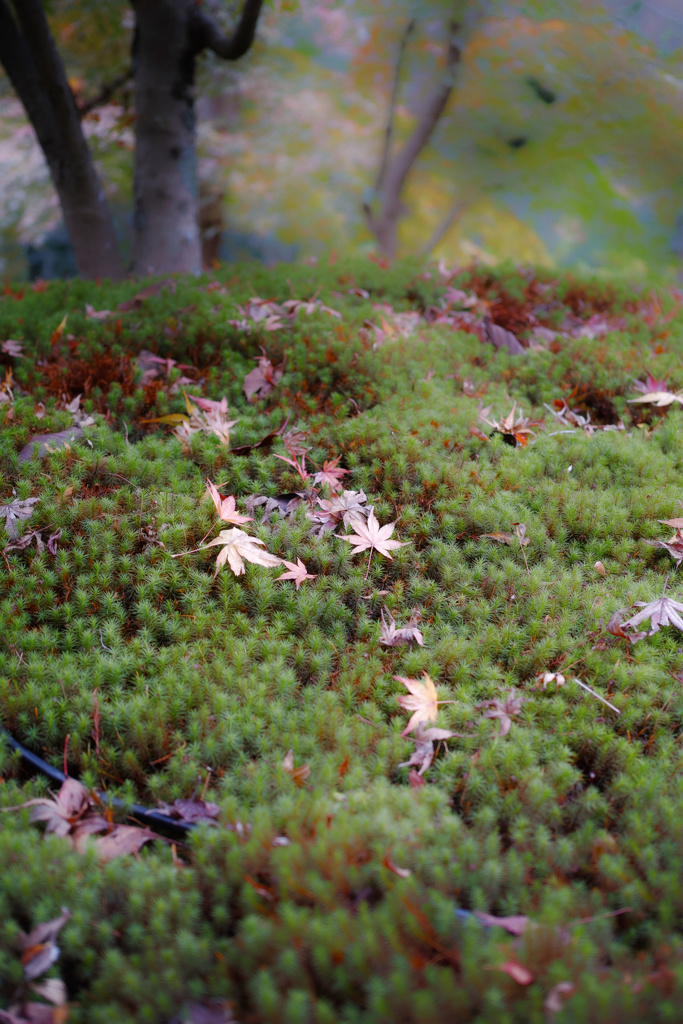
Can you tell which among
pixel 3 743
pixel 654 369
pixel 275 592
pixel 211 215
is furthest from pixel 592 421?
pixel 211 215

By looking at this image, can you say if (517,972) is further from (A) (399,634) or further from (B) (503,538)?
(B) (503,538)

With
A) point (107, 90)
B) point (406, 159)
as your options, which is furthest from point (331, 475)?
point (406, 159)

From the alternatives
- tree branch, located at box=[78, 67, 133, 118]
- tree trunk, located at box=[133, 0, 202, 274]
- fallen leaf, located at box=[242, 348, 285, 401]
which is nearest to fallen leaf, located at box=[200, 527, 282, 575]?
fallen leaf, located at box=[242, 348, 285, 401]

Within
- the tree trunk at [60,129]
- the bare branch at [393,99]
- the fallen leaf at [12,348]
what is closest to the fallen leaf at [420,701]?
the fallen leaf at [12,348]

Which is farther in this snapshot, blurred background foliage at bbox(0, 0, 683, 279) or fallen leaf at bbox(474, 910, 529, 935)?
blurred background foliage at bbox(0, 0, 683, 279)

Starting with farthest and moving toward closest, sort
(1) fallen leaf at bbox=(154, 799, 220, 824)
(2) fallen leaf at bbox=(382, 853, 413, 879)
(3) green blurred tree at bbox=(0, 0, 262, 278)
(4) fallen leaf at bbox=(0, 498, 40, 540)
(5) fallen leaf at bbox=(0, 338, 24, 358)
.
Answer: (3) green blurred tree at bbox=(0, 0, 262, 278) < (5) fallen leaf at bbox=(0, 338, 24, 358) < (4) fallen leaf at bbox=(0, 498, 40, 540) < (1) fallen leaf at bbox=(154, 799, 220, 824) < (2) fallen leaf at bbox=(382, 853, 413, 879)

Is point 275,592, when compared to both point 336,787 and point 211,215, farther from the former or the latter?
point 211,215

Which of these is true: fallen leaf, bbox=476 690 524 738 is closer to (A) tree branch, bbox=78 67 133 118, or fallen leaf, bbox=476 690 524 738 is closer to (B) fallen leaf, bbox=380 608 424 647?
(B) fallen leaf, bbox=380 608 424 647
